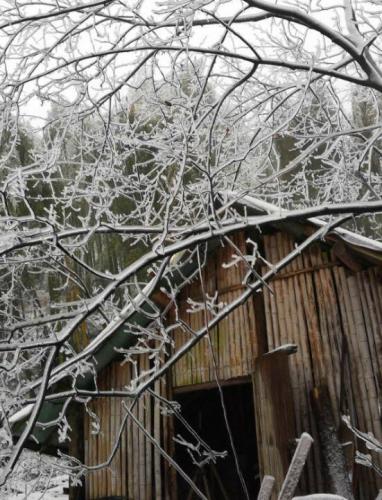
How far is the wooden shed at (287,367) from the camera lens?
21.2 ft

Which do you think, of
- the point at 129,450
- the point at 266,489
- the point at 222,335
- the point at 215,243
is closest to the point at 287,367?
the point at 222,335

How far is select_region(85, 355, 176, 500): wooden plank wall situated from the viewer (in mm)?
7926

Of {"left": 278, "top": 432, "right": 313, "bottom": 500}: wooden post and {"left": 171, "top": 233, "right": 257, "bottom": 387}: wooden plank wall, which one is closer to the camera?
{"left": 278, "top": 432, "right": 313, "bottom": 500}: wooden post

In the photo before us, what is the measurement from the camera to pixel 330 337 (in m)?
7.07

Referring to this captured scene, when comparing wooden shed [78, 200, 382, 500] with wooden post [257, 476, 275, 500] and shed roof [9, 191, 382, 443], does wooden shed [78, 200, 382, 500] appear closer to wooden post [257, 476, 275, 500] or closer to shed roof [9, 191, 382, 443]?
shed roof [9, 191, 382, 443]

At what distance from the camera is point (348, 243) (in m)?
6.84

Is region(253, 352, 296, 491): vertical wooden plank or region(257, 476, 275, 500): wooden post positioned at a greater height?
region(253, 352, 296, 491): vertical wooden plank

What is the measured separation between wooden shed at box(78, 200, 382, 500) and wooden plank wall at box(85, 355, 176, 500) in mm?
15

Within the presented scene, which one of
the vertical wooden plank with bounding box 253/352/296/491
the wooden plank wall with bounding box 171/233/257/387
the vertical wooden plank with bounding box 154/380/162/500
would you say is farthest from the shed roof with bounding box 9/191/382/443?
the vertical wooden plank with bounding box 253/352/296/491

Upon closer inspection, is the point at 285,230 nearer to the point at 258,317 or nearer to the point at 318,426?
the point at 258,317

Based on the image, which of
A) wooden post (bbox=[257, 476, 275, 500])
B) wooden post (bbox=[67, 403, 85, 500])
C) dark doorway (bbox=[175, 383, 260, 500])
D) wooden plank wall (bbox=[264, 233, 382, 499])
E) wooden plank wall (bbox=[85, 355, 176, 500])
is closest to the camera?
wooden post (bbox=[257, 476, 275, 500])

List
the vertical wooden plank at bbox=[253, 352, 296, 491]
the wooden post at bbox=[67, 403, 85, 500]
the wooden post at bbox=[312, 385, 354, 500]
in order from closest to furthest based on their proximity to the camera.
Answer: the wooden post at bbox=[312, 385, 354, 500], the vertical wooden plank at bbox=[253, 352, 296, 491], the wooden post at bbox=[67, 403, 85, 500]

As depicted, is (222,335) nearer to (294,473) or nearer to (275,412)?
(275,412)

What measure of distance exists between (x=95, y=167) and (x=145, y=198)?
2.07 feet
